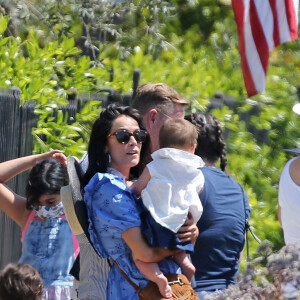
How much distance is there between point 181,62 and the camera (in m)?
10.3

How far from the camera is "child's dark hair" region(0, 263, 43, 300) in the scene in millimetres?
4480

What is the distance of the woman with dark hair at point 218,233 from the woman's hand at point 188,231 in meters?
0.43

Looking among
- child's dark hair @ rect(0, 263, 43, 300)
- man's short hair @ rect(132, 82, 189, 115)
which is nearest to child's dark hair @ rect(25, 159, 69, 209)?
man's short hair @ rect(132, 82, 189, 115)

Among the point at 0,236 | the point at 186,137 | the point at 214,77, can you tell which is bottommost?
the point at 0,236

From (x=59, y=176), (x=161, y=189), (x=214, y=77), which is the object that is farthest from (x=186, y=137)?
(x=214, y=77)

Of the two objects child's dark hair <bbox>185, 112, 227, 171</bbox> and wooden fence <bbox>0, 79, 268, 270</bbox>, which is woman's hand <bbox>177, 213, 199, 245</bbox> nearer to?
child's dark hair <bbox>185, 112, 227, 171</bbox>

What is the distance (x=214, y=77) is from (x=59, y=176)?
13.8ft

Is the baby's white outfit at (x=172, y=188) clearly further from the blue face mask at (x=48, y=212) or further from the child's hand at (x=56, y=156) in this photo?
the blue face mask at (x=48, y=212)

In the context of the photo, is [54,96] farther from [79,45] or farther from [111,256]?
[79,45]

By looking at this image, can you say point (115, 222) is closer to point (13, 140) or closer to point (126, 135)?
point (126, 135)

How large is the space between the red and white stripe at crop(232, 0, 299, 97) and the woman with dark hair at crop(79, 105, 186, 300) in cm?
238

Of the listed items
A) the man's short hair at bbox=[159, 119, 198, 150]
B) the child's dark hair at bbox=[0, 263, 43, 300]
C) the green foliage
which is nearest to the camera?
the man's short hair at bbox=[159, 119, 198, 150]

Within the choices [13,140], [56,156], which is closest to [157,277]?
[56,156]

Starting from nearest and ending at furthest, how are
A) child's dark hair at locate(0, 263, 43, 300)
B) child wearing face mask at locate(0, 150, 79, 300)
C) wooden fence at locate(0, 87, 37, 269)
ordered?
1. child's dark hair at locate(0, 263, 43, 300)
2. child wearing face mask at locate(0, 150, 79, 300)
3. wooden fence at locate(0, 87, 37, 269)
